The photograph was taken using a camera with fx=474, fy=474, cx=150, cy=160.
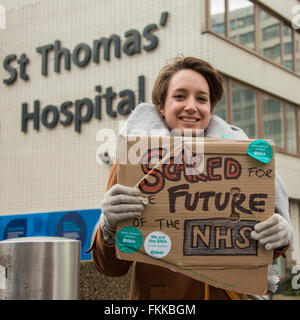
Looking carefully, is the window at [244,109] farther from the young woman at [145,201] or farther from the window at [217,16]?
the young woman at [145,201]

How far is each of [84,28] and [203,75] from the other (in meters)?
8.46

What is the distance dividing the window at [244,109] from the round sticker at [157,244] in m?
7.71

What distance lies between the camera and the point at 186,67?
1.86 metres

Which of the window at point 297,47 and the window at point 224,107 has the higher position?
the window at point 297,47

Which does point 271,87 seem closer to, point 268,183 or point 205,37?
point 205,37

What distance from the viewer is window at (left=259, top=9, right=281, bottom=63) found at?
33.2 feet

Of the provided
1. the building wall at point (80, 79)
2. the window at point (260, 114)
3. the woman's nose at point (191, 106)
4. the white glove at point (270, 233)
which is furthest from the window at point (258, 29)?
the white glove at point (270, 233)

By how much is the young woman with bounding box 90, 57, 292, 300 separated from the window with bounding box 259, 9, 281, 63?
28.4 feet

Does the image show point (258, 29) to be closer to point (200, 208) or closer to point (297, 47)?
point (297, 47)

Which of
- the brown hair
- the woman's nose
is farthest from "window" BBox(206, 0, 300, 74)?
the woman's nose

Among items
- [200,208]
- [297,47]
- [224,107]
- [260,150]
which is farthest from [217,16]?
[200,208]

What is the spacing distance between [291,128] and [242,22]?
277 centimetres

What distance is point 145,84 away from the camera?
880cm

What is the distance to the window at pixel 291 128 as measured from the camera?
418 inches
